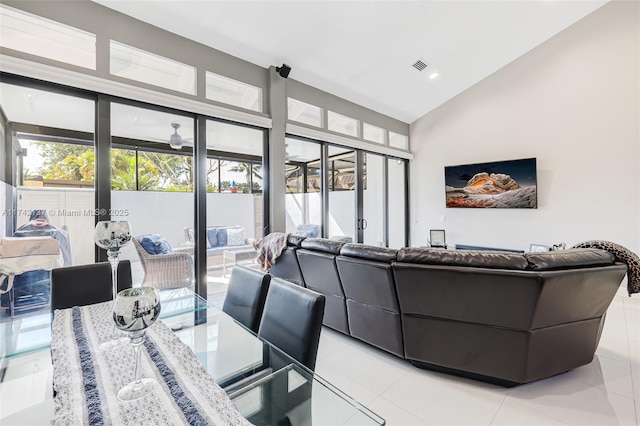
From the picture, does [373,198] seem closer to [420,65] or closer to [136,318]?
[420,65]

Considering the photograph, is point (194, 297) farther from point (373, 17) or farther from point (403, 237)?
point (403, 237)

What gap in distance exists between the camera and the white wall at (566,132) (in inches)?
160

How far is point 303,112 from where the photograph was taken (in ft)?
15.3

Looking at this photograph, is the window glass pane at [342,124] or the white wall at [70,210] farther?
the window glass pane at [342,124]

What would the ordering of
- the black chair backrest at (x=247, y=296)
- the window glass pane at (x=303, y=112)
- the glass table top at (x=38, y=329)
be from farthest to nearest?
the window glass pane at (x=303, y=112) → the black chair backrest at (x=247, y=296) → the glass table top at (x=38, y=329)

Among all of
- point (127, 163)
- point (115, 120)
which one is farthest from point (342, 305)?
point (115, 120)

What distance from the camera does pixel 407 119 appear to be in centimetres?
650

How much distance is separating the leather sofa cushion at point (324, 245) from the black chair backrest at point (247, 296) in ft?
3.28

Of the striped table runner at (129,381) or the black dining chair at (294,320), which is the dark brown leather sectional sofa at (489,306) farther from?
the striped table runner at (129,381)

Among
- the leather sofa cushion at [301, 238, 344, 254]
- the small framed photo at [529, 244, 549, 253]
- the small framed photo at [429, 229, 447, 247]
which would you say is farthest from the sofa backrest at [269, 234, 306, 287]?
the small framed photo at [529, 244, 549, 253]

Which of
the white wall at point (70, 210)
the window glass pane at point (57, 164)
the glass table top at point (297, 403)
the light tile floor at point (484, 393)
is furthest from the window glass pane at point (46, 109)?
the light tile floor at point (484, 393)

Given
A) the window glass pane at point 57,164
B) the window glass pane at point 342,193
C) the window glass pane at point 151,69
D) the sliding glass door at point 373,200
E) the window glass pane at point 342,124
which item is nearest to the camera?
the window glass pane at point 57,164

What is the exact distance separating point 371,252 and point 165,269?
237 centimetres

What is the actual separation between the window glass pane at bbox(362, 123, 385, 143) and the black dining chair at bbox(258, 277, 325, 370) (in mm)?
4739
